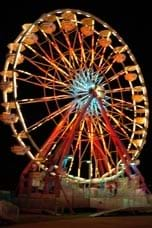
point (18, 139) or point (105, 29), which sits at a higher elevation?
point (105, 29)

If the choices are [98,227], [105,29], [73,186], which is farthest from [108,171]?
[98,227]

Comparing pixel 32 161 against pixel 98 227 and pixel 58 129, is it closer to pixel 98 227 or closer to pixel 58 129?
pixel 58 129

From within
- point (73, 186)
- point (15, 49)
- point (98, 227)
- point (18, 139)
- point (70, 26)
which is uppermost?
point (70, 26)

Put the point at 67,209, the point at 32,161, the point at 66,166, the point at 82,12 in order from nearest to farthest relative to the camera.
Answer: the point at 67,209, the point at 32,161, the point at 82,12, the point at 66,166

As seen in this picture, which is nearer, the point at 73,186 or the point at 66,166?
the point at 73,186

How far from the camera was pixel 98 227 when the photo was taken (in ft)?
62.0

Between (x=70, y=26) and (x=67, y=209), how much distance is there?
1102 centimetres

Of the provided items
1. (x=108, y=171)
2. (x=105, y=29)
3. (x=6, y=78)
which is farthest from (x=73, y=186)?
(x=105, y=29)

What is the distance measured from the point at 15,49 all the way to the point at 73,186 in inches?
358

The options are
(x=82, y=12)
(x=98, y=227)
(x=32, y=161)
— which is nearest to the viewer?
(x=98, y=227)

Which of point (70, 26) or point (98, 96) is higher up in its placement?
point (70, 26)

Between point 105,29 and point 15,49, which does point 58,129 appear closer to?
point 15,49

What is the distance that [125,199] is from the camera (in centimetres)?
3234

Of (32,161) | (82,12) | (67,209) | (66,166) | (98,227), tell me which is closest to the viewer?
(98,227)
